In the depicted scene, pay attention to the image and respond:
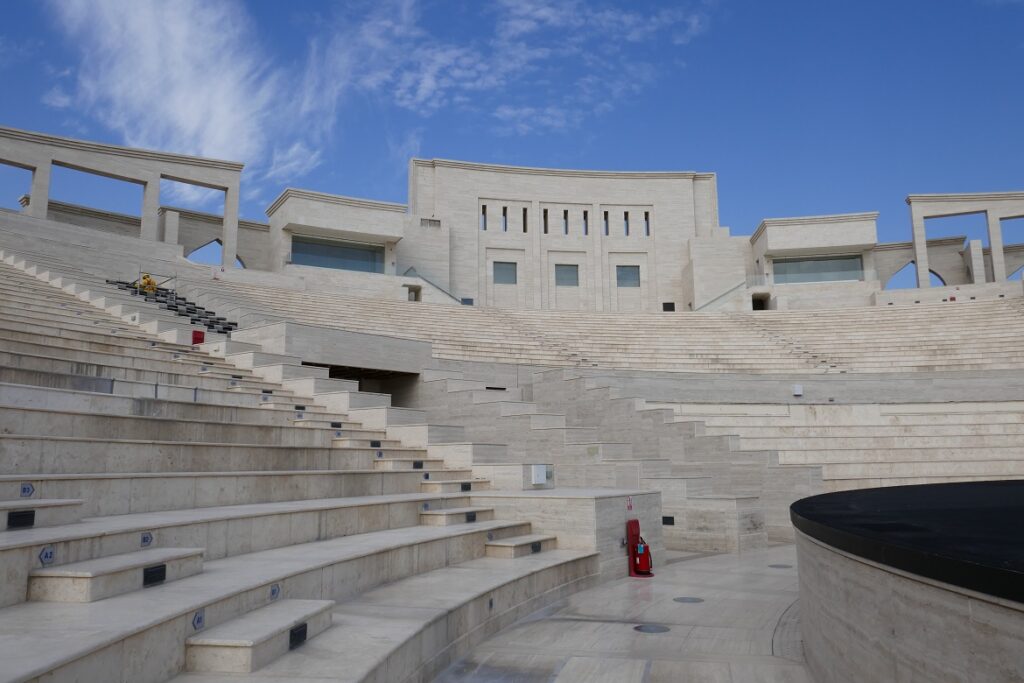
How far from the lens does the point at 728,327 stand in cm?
2712

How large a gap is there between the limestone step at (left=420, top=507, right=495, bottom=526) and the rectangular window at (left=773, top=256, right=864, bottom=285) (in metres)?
Answer: 31.6

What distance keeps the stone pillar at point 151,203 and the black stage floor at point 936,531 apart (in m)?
28.6

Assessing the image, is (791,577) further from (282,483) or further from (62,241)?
(62,241)

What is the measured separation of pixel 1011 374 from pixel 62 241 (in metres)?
27.1

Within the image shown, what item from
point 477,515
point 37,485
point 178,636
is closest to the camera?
point 178,636

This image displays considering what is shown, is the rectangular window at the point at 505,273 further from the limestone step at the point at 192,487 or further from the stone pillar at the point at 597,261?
the limestone step at the point at 192,487

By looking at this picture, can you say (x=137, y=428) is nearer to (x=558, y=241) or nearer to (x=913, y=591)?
(x=913, y=591)

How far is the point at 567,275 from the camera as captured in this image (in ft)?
135

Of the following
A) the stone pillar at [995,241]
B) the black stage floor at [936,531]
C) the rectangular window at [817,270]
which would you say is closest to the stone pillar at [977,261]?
the stone pillar at [995,241]

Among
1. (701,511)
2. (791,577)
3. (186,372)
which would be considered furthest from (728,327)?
(186,372)

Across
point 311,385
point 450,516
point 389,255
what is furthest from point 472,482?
point 389,255

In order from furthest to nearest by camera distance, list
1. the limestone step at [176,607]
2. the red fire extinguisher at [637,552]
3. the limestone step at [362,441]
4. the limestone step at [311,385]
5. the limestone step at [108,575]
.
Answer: the limestone step at [311,385], the limestone step at [362,441], the red fire extinguisher at [637,552], the limestone step at [108,575], the limestone step at [176,607]

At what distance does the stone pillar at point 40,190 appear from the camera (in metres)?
27.1

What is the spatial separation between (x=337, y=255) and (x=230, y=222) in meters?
5.33
